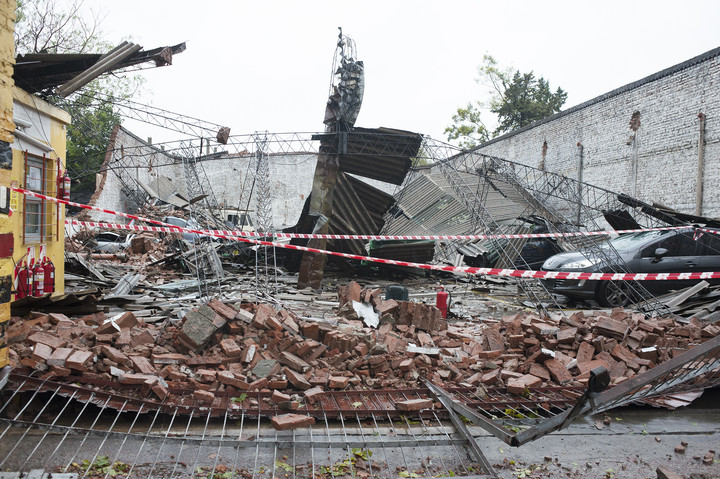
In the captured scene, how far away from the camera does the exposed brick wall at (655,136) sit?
13.1 m

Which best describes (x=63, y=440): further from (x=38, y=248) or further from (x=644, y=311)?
(x=644, y=311)

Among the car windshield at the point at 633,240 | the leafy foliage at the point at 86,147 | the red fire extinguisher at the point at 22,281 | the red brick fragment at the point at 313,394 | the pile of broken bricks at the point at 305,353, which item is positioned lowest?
the red brick fragment at the point at 313,394

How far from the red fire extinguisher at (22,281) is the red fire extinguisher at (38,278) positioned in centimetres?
11

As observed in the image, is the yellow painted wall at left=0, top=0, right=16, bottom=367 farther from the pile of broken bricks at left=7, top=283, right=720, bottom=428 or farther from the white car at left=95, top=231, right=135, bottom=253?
the white car at left=95, top=231, right=135, bottom=253

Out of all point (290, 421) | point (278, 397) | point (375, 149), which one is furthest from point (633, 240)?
point (290, 421)

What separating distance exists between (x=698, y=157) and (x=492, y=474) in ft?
48.4

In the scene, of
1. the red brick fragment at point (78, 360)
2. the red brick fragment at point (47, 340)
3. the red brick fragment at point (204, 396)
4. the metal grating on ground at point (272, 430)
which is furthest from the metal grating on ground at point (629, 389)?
the red brick fragment at point (47, 340)

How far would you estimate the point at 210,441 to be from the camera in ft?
10.6

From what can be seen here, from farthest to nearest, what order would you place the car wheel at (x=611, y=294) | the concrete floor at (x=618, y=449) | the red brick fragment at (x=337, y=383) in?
the car wheel at (x=611, y=294)
the red brick fragment at (x=337, y=383)
the concrete floor at (x=618, y=449)

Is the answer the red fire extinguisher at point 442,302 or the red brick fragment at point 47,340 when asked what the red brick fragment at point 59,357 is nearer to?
the red brick fragment at point 47,340

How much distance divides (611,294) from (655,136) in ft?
30.3

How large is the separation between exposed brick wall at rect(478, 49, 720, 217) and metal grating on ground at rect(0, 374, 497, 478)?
1387 cm

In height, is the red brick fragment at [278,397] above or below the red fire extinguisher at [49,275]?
below

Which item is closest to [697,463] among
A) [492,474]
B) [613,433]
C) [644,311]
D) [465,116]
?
[613,433]
